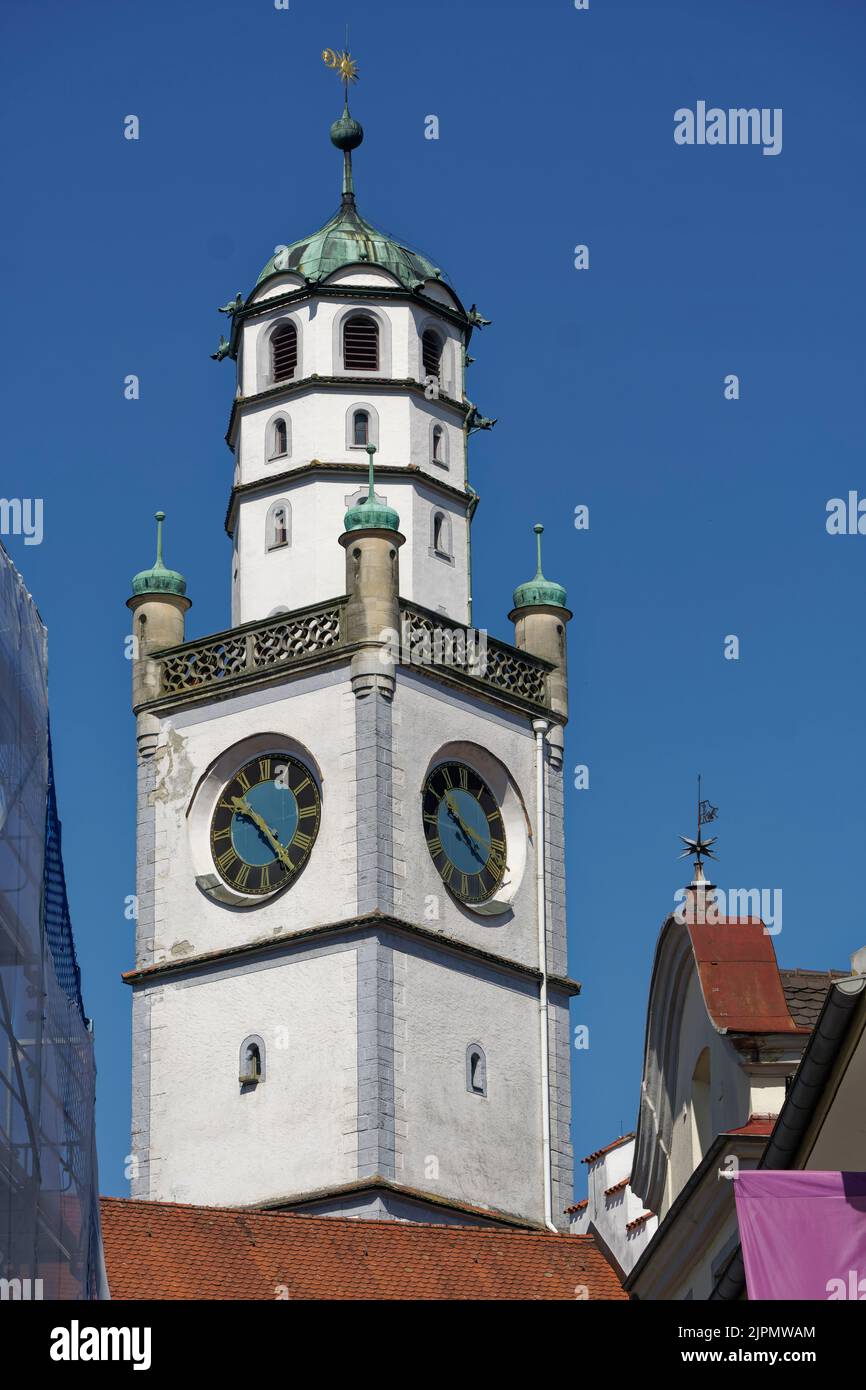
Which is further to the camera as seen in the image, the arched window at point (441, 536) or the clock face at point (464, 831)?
the arched window at point (441, 536)

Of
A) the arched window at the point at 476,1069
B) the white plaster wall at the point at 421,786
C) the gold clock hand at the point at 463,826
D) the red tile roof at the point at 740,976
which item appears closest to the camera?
the red tile roof at the point at 740,976

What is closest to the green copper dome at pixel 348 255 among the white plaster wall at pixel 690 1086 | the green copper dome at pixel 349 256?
the green copper dome at pixel 349 256

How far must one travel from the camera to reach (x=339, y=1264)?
44906 mm

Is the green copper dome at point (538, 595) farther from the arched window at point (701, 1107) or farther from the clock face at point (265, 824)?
the arched window at point (701, 1107)

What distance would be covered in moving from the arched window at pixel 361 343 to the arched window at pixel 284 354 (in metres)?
0.95

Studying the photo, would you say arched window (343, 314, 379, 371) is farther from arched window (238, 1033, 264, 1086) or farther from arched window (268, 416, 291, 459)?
arched window (238, 1033, 264, 1086)

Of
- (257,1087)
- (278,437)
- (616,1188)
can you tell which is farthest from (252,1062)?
(278,437)

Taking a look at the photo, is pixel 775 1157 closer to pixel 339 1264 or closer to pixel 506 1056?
pixel 339 1264

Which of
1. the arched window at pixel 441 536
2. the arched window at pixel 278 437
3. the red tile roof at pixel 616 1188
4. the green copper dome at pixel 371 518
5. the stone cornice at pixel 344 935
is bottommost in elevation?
the red tile roof at pixel 616 1188

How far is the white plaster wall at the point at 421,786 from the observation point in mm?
59156

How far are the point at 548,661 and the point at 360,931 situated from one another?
7314 millimetres

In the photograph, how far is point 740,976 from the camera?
33125 mm

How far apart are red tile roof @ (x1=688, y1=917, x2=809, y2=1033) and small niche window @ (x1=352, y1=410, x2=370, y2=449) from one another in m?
31.3
